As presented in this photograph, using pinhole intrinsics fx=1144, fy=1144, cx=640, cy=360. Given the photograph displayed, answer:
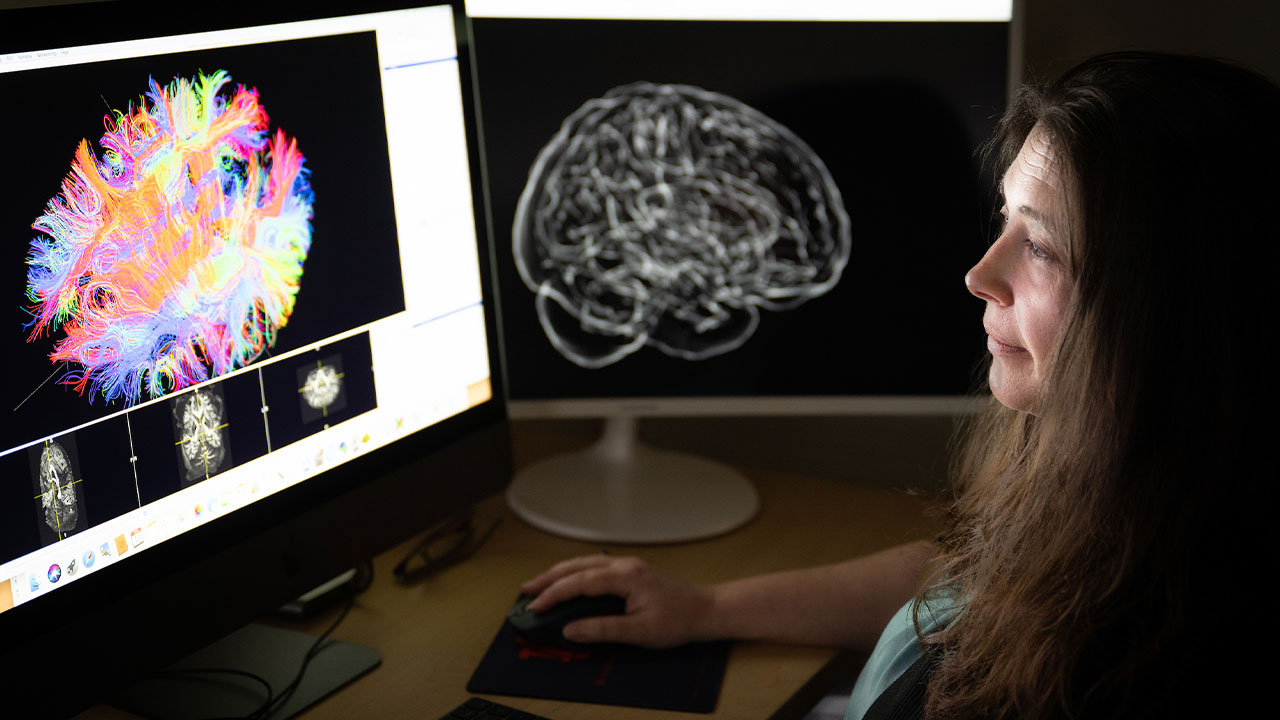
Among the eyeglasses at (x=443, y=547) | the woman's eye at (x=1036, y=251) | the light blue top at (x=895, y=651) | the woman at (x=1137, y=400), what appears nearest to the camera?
the woman at (x=1137, y=400)

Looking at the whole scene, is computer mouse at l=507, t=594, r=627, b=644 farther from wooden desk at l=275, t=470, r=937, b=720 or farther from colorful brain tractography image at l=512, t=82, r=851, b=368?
colorful brain tractography image at l=512, t=82, r=851, b=368

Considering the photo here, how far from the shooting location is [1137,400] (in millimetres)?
661

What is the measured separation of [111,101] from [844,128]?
0.70 m

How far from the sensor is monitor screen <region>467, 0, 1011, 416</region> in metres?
1.15

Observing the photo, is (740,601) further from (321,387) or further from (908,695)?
(321,387)

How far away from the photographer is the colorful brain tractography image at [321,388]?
899 mm

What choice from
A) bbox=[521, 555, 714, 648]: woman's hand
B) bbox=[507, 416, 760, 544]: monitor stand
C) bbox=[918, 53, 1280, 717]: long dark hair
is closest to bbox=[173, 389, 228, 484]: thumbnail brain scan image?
bbox=[521, 555, 714, 648]: woman's hand

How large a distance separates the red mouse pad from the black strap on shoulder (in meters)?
0.14

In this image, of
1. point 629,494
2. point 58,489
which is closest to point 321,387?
point 58,489

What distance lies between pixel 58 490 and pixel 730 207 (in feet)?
2.29

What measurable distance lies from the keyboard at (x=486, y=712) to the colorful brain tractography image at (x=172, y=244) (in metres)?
0.30

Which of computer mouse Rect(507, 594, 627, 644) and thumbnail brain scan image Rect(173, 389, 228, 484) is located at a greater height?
thumbnail brain scan image Rect(173, 389, 228, 484)

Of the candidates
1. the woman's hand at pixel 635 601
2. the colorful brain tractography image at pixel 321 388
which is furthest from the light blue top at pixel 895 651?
the colorful brain tractography image at pixel 321 388

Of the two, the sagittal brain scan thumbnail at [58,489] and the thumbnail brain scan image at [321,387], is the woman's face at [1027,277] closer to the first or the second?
the thumbnail brain scan image at [321,387]
